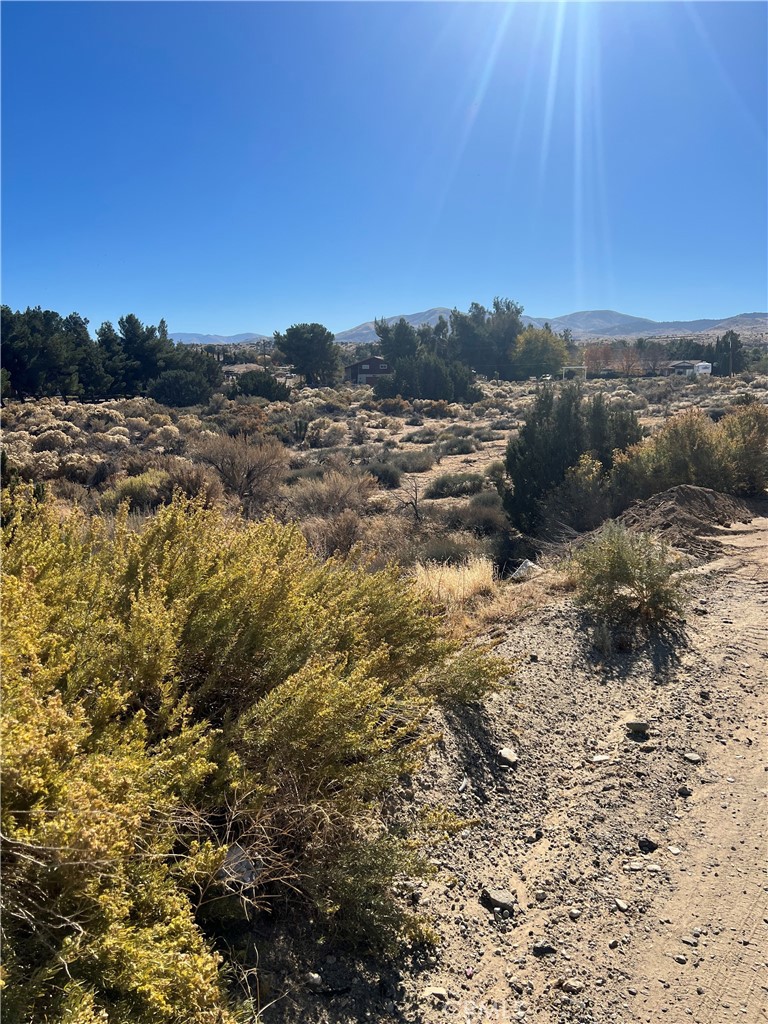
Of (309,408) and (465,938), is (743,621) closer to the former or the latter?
(465,938)

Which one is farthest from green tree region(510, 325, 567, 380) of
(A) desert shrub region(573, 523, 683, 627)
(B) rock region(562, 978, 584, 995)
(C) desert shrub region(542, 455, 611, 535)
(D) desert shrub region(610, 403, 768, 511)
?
(B) rock region(562, 978, 584, 995)

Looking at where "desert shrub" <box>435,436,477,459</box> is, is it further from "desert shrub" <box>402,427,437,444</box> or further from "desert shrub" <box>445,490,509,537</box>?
"desert shrub" <box>445,490,509,537</box>

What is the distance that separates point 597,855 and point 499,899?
0.73m

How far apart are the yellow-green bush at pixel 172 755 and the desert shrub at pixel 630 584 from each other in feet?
9.33

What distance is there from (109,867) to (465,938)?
1.92 meters

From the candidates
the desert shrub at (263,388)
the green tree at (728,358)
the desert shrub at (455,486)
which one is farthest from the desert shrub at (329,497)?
the green tree at (728,358)

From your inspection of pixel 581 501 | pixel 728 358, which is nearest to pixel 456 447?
pixel 581 501

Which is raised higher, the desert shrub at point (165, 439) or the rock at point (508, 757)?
the desert shrub at point (165, 439)

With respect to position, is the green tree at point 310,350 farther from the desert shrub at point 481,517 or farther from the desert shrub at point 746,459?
the desert shrub at point 746,459

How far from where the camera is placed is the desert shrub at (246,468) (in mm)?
16422

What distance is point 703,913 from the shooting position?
3.07m

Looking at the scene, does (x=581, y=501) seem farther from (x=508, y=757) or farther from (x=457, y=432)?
(x=457, y=432)

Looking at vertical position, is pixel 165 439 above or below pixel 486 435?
above

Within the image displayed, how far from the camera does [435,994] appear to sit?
259 centimetres
